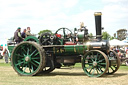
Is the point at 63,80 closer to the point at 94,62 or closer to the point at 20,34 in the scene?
the point at 94,62

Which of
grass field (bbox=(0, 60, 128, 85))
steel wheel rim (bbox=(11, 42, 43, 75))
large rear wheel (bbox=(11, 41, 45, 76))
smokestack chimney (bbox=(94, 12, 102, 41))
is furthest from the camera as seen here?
steel wheel rim (bbox=(11, 42, 43, 75))

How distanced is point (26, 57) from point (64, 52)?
69.2 inches

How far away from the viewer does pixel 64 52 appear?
11.5m

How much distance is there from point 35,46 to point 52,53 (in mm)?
961

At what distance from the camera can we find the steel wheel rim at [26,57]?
447 inches

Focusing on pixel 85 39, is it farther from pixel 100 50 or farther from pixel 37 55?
pixel 37 55

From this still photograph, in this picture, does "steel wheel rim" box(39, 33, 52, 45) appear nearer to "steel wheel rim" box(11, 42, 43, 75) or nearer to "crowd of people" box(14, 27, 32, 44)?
"steel wheel rim" box(11, 42, 43, 75)

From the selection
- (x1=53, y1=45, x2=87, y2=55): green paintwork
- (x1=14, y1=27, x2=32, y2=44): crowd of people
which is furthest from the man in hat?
(x1=53, y1=45, x2=87, y2=55): green paintwork

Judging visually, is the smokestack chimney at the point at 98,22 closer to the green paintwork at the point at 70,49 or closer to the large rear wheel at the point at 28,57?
the green paintwork at the point at 70,49

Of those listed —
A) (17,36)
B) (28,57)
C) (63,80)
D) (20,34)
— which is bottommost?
(63,80)

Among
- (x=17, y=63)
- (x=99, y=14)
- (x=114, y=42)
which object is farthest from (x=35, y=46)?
(x=114, y=42)

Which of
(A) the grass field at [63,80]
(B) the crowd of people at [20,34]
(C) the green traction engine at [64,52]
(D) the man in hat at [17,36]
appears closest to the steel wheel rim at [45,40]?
(C) the green traction engine at [64,52]

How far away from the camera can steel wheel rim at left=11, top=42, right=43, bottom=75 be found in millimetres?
11359

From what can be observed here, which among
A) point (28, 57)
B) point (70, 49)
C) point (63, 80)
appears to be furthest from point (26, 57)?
point (63, 80)
